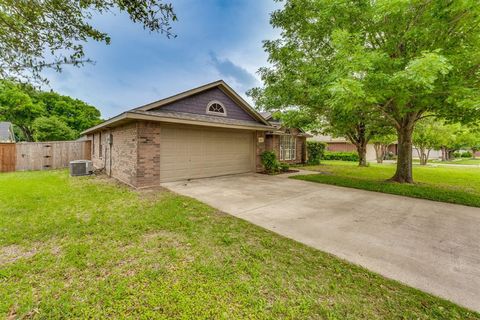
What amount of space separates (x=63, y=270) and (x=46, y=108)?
35.7m

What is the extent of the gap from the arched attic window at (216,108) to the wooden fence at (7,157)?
12.0m

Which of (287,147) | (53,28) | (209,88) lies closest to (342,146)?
(287,147)

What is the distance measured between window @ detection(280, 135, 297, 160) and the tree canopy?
22.6 meters

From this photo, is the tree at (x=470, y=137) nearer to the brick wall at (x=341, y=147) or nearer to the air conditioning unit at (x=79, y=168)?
the brick wall at (x=341, y=147)

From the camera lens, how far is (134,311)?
2127mm

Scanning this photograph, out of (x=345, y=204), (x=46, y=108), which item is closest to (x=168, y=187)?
(x=345, y=204)

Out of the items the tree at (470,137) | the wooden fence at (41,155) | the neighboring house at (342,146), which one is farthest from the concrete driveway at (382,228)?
the neighboring house at (342,146)

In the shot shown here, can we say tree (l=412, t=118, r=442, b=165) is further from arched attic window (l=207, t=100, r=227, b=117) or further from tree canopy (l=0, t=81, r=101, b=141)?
tree canopy (l=0, t=81, r=101, b=141)

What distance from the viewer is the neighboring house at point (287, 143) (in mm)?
15645

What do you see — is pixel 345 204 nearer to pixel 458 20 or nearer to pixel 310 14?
pixel 458 20

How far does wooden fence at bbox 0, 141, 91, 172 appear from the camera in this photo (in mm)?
12369

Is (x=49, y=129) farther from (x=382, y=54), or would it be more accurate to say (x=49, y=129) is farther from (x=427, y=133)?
(x=427, y=133)

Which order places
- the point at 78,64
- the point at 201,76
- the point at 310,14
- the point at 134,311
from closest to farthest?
the point at 134,311 → the point at 78,64 → the point at 310,14 → the point at 201,76

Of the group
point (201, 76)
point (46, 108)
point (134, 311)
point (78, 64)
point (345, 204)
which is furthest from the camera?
point (46, 108)
